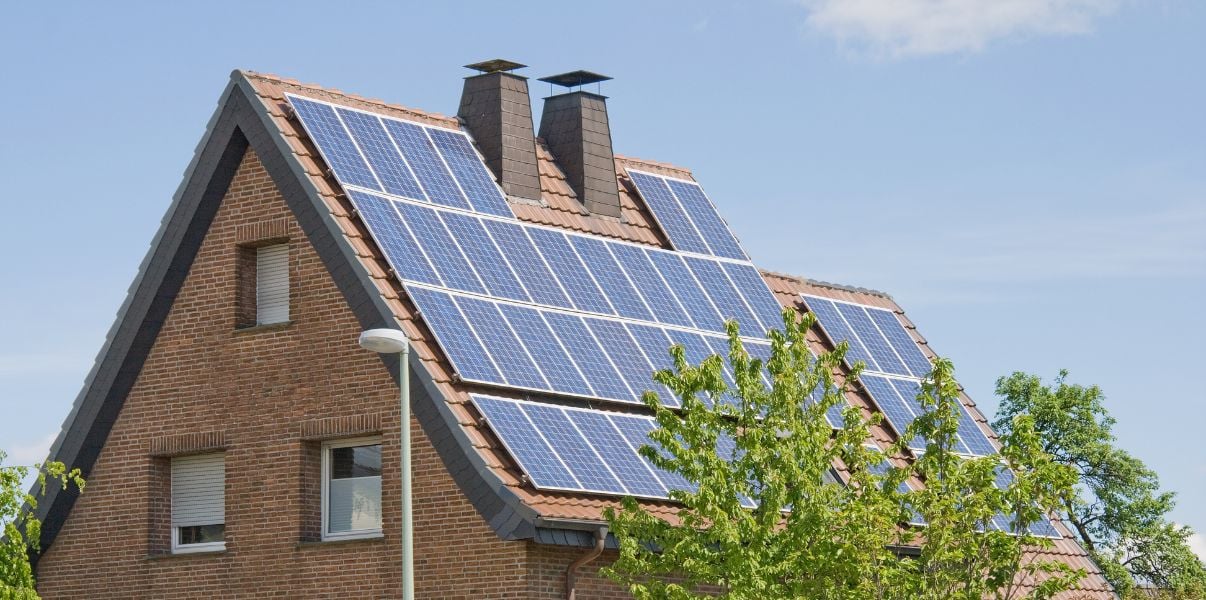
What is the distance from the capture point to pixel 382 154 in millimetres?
27828

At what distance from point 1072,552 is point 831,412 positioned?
6.05 meters

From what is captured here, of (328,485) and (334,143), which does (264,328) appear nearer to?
(328,485)

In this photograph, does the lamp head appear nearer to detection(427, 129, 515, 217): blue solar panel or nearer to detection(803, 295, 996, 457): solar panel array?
detection(427, 129, 515, 217): blue solar panel

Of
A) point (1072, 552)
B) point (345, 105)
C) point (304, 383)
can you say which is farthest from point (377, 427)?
point (1072, 552)

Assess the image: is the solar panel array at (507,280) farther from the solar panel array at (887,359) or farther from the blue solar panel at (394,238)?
the solar panel array at (887,359)

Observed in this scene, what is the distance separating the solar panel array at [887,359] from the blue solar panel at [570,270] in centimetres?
590

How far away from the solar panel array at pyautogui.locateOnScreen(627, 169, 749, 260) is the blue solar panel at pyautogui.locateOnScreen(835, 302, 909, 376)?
3.17 meters

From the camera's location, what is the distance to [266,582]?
26.0 metres

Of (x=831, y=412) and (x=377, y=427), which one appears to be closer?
(x=377, y=427)

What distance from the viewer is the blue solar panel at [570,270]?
28047 millimetres

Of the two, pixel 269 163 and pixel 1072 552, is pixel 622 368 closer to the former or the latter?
pixel 269 163

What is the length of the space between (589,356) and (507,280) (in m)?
1.56

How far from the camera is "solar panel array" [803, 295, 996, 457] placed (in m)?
32.4

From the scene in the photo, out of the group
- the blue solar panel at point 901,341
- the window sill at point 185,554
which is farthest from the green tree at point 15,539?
the blue solar panel at point 901,341
